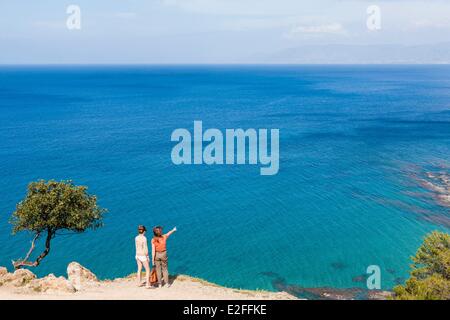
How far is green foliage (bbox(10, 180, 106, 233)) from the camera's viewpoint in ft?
95.1

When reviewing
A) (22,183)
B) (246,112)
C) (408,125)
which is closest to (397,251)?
(22,183)

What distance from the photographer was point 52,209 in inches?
1152

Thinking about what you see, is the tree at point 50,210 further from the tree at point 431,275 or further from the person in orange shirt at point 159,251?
the tree at point 431,275

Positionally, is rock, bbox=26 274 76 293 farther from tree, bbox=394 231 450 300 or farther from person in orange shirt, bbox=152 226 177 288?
tree, bbox=394 231 450 300

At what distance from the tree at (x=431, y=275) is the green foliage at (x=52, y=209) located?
76.1 feet

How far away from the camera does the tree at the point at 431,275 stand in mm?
22844

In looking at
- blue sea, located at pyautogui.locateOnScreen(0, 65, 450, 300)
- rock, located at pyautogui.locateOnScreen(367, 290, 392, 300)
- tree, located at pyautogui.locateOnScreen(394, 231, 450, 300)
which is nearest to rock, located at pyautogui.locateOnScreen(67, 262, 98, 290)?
blue sea, located at pyautogui.locateOnScreen(0, 65, 450, 300)

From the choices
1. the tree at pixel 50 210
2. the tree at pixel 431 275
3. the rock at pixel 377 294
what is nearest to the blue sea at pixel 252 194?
the rock at pixel 377 294

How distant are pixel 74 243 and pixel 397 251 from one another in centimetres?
3925

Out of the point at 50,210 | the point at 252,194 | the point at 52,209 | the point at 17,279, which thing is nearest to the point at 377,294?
the point at 252,194

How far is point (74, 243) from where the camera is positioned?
4809cm

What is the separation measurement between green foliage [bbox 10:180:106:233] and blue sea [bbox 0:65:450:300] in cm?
1368

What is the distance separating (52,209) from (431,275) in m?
28.5
